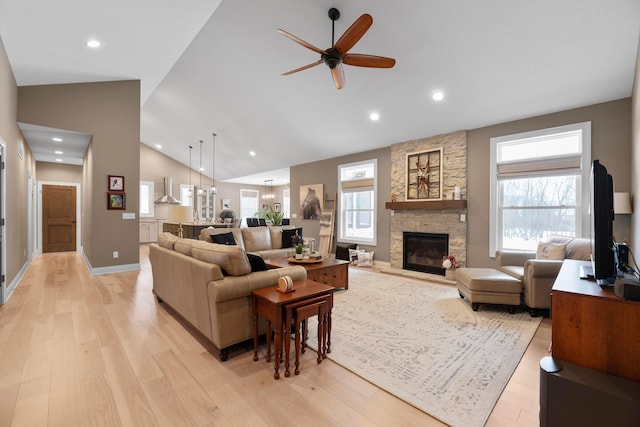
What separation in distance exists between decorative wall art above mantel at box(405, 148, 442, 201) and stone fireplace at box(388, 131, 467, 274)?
0.08 m

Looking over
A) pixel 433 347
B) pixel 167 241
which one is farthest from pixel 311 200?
pixel 433 347

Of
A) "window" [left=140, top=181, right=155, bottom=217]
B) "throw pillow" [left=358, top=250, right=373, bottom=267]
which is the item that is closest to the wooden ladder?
"throw pillow" [left=358, top=250, right=373, bottom=267]

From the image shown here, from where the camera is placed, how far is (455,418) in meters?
1.71

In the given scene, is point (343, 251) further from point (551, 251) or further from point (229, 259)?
point (229, 259)

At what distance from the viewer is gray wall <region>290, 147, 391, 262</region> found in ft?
21.3

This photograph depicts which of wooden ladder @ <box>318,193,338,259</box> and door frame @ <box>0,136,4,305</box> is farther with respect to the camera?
wooden ladder @ <box>318,193,338,259</box>

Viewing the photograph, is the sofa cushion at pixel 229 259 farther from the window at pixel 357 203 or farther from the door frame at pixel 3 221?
the window at pixel 357 203

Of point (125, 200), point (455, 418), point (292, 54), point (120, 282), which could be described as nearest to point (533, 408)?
point (455, 418)

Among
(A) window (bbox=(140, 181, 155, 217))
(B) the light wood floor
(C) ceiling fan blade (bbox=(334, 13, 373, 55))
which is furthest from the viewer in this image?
(A) window (bbox=(140, 181, 155, 217))

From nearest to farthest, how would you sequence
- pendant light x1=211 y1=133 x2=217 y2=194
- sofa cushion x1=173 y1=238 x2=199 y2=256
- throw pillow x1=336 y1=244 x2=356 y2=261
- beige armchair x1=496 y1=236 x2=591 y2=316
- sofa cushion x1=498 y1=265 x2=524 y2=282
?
sofa cushion x1=173 y1=238 x2=199 y2=256 → beige armchair x1=496 y1=236 x2=591 y2=316 → sofa cushion x1=498 y1=265 x2=524 y2=282 → throw pillow x1=336 y1=244 x2=356 y2=261 → pendant light x1=211 y1=133 x2=217 y2=194

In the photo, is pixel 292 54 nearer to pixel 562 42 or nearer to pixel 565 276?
pixel 562 42

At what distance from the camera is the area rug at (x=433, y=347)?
6.27 ft

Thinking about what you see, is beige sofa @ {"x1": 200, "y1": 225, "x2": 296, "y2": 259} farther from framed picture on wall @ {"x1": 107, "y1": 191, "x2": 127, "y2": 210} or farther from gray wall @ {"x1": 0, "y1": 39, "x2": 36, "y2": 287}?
gray wall @ {"x1": 0, "y1": 39, "x2": 36, "y2": 287}

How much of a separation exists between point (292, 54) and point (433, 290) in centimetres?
433
